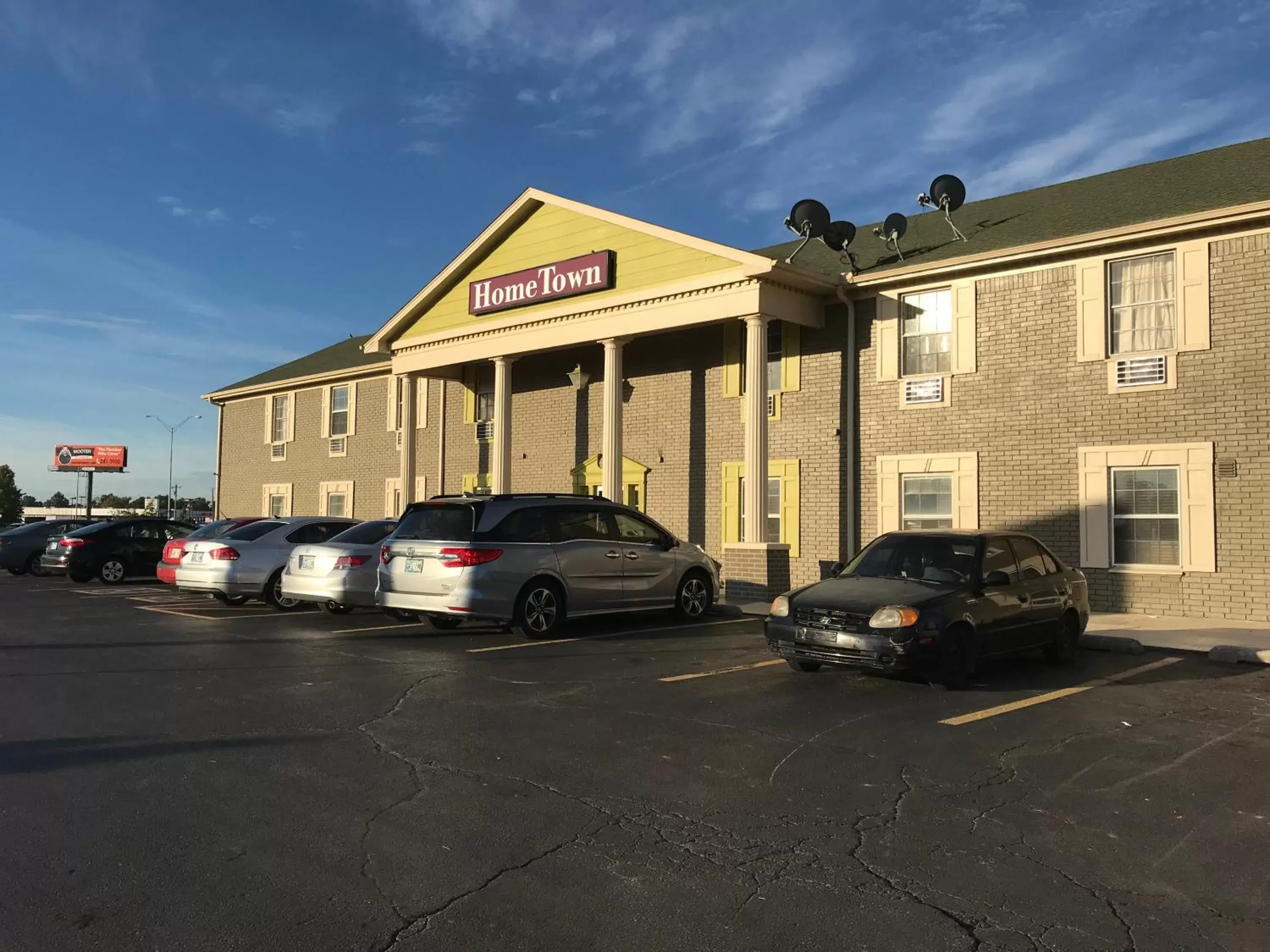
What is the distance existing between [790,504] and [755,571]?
207 cm

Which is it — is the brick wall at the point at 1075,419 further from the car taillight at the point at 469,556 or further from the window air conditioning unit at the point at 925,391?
the car taillight at the point at 469,556

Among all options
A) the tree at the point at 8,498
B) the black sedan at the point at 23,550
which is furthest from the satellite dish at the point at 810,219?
the tree at the point at 8,498

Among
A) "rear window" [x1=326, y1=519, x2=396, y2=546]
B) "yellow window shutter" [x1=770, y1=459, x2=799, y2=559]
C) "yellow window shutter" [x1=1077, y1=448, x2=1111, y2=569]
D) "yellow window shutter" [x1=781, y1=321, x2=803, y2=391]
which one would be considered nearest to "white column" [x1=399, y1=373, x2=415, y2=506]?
"yellow window shutter" [x1=781, y1=321, x2=803, y2=391]

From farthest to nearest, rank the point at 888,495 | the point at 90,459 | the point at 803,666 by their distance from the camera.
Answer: the point at 90,459, the point at 888,495, the point at 803,666

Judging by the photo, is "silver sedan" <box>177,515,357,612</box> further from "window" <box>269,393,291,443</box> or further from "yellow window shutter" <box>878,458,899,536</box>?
"window" <box>269,393,291,443</box>

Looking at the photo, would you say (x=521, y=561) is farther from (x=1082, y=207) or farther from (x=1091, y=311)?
(x=1082, y=207)

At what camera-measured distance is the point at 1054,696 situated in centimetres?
842

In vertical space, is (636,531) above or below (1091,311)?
below

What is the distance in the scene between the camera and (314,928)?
12.1 feet

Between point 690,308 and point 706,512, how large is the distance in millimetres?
4012

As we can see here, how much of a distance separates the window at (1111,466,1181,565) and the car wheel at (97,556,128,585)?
1865cm

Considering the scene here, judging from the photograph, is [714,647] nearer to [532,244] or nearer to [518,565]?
[518,565]

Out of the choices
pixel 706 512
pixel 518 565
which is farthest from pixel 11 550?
pixel 518 565

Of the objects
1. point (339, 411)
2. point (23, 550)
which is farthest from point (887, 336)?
point (23, 550)
